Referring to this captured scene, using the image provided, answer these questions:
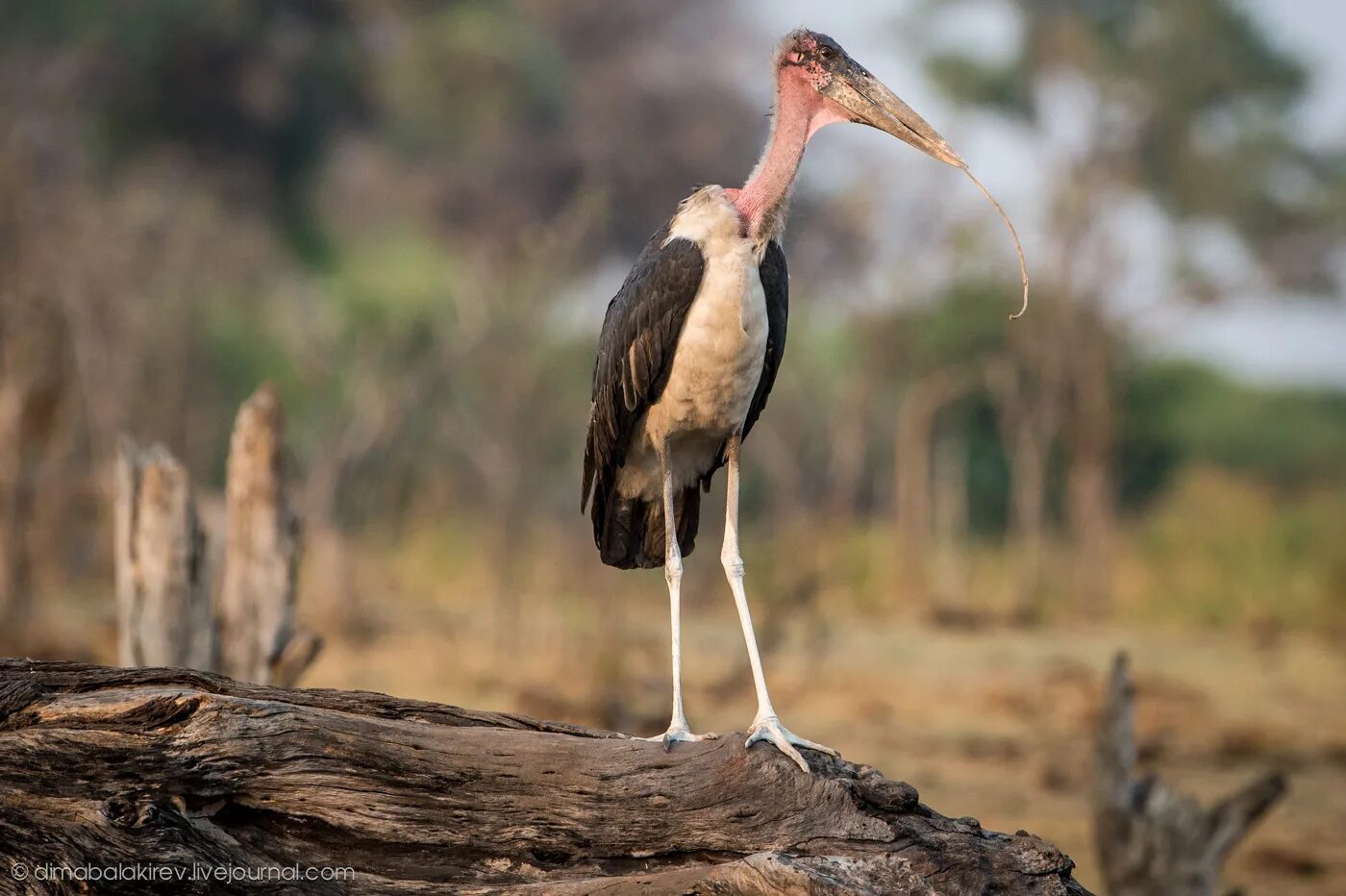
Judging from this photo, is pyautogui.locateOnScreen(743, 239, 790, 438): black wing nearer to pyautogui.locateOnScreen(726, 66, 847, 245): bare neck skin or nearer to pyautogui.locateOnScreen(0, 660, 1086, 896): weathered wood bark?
pyautogui.locateOnScreen(726, 66, 847, 245): bare neck skin

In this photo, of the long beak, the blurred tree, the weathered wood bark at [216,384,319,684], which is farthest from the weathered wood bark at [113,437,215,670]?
the blurred tree

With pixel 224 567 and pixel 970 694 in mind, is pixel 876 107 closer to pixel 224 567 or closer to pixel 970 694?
pixel 224 567

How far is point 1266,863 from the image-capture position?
662cm

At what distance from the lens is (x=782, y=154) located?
406cm

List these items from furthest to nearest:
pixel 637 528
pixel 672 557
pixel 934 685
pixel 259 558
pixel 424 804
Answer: pixel 934 685 → pixel 259 558 → pixel 637 528 → pixel 672 557 → pixel 424 804

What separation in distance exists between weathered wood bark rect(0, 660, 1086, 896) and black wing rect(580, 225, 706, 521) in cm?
105

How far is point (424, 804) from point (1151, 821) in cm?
282

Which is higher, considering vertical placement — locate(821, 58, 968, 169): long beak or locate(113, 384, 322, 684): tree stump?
locate(821, 58, 968, 169): long beak

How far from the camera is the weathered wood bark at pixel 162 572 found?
5297 millimetres

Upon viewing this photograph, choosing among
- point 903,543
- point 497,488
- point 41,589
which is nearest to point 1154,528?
point 903,543

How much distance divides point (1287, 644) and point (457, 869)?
1080 cm

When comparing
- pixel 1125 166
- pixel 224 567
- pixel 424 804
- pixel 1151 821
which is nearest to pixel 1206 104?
pixel 1125 166

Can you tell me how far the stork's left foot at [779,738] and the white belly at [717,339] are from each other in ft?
2.86

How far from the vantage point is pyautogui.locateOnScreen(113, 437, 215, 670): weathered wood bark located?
5297mm
